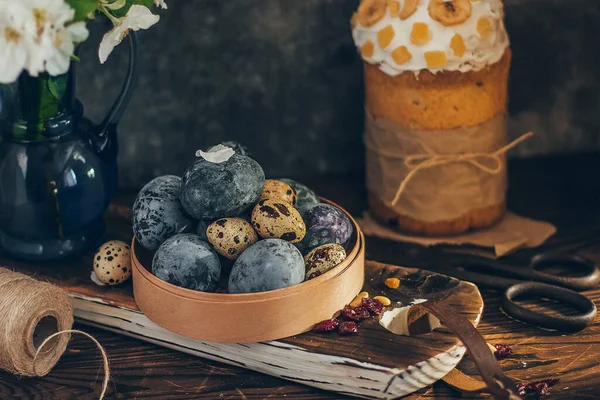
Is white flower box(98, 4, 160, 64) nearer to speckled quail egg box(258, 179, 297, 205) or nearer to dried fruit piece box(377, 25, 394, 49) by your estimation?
speckled quail egg box(258, 179, 297, 205)

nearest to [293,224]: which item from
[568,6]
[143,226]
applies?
[143,226]

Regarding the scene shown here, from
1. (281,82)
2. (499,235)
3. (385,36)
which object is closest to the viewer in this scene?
(385,36)

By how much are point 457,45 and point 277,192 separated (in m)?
0.33

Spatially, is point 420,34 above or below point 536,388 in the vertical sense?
above

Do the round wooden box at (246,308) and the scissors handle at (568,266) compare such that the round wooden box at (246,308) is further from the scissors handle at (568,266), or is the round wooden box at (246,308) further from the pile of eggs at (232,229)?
the scissors handle at (568,266)

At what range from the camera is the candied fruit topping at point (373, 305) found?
0.95m

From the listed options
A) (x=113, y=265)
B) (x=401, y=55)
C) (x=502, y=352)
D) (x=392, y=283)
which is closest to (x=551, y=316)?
(x=502, y=352)

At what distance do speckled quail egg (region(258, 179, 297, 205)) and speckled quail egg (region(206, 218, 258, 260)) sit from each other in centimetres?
7

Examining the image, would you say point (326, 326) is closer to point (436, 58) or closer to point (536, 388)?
point (536, 388)

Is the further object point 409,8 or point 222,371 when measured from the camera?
point 409,8

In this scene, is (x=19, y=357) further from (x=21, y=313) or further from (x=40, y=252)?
(x=40, y=252)

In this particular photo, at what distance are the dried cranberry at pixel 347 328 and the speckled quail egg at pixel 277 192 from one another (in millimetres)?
175

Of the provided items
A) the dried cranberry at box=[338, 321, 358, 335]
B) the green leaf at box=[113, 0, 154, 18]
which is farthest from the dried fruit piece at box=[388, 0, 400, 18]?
the dried cranberry at box=[338, 321, 358, 335]

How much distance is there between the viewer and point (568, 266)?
3.76ft
